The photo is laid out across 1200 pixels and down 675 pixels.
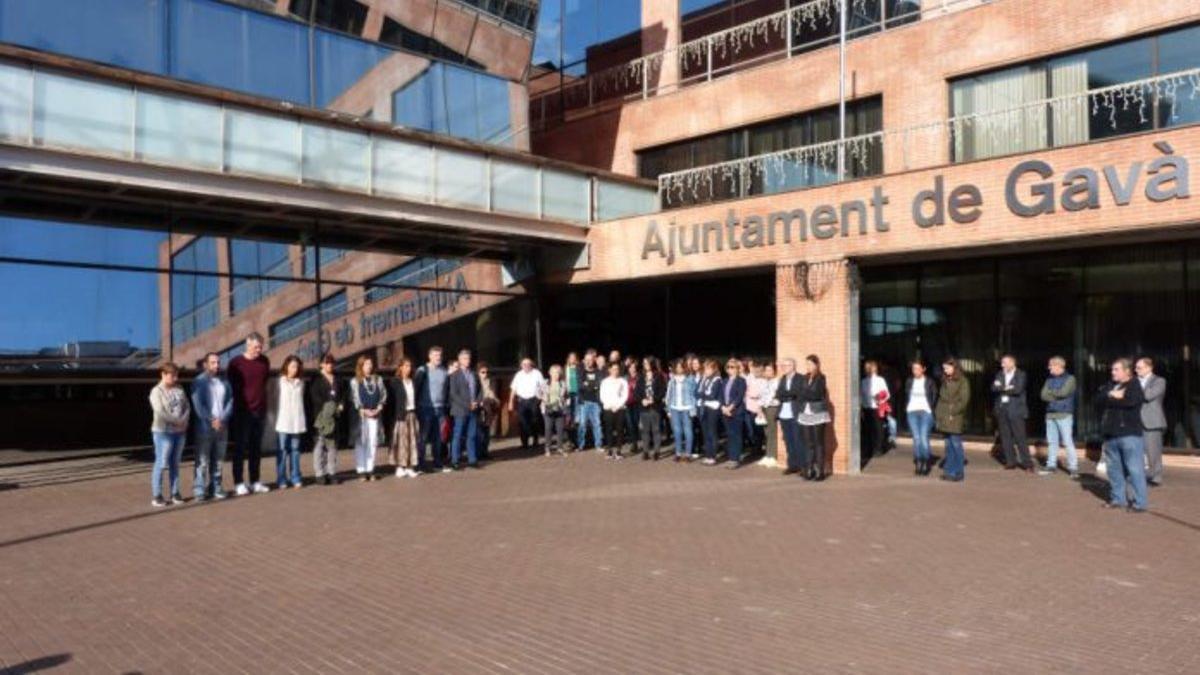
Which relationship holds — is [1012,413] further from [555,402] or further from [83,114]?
[83,114]

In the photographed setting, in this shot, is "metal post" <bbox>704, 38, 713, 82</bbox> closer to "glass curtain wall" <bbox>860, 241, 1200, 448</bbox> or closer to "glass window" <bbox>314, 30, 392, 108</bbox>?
"glass curtain wall" <bbox>860, 241, 1200, 448</bbox>

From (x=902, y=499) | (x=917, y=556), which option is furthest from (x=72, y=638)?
(x=902, y=499)

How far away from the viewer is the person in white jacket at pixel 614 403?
1588 centimetres

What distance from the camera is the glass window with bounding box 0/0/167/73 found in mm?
13266

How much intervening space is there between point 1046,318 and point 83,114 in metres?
15.3

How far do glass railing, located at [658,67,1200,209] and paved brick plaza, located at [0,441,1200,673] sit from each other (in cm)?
650

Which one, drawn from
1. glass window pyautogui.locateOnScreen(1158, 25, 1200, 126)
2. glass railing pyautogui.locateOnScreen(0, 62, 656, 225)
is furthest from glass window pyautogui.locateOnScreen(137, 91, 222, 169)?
glass window pyautogui.locateOnScreen(1158, 25, 1200, 126)

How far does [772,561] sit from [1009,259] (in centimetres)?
1140

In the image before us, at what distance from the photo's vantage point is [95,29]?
14016mm

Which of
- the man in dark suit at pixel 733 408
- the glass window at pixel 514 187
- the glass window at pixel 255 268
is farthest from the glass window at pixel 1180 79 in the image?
the glass window at pixel 255 268

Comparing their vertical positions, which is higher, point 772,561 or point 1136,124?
point 1136,124

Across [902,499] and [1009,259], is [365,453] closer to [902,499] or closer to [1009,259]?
[902,499]

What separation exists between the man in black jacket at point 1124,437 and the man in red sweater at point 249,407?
31.9ft

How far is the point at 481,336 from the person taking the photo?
19.8 metres
